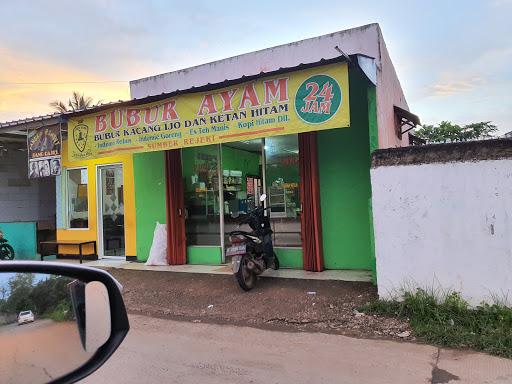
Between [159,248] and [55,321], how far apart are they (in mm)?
7703

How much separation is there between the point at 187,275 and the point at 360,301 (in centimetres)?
341

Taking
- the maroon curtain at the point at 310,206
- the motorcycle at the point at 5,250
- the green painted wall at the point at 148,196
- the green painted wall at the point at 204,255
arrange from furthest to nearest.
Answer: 1. the motorcycle at the point at 5,250
2. the green painted wall at the point at 148,196
3. the green painted wall at the point at 204,255
4. the maroon curtain at the point at 310,206

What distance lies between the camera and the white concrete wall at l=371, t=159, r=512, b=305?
5156 millimetres

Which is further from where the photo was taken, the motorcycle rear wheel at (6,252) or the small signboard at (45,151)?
the motorcycle rear wheel at (6,252)

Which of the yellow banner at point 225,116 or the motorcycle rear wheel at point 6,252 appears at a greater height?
the yellow banner at point 225,116

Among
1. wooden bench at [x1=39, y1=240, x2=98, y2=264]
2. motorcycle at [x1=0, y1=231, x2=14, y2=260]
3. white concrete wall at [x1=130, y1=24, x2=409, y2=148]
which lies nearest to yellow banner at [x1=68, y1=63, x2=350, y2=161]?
white concrete wall at [x1=130, y1=24, x2=409, y2=148]

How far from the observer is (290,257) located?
27.5 ft

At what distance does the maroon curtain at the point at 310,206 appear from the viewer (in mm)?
7957

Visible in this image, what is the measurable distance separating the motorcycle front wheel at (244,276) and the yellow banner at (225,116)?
186cm

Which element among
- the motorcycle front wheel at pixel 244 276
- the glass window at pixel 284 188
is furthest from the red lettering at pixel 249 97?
the motorcycle front wheel at pixel 244 276

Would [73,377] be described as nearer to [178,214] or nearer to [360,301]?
[360,301]

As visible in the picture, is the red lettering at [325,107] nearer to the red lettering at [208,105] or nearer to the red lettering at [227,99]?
the red lettering at [227,99]

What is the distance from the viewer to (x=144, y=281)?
8227mm

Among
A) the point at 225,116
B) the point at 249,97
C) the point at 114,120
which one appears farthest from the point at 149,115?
the point at 249,97
